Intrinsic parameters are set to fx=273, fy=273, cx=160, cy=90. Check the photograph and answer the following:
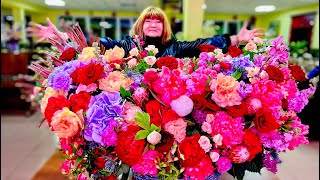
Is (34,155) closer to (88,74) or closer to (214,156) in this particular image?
(88,74)

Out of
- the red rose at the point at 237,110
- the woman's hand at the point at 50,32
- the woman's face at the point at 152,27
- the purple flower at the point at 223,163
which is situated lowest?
the purple flower at the point at 223,163

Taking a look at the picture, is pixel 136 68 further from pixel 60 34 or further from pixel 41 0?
pixel 41 0

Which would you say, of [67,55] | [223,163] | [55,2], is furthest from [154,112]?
[55,2]

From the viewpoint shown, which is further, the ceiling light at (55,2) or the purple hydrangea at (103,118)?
the ceiling light at (55,2)

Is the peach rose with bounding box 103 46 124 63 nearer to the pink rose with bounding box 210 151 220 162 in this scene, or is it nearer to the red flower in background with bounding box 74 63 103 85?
the red flower in background with bounding box 74 63 103 85

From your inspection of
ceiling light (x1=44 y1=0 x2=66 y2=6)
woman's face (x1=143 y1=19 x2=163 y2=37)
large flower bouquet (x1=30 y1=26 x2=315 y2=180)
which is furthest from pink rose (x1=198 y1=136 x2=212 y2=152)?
ceiling light (x1=44 y1=0 x2=66 y2=6)

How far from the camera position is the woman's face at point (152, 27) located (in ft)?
3.80

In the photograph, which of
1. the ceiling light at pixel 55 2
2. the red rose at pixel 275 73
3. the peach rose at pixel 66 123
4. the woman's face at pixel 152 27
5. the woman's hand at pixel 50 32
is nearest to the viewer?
the peach rose at pixel 66 123

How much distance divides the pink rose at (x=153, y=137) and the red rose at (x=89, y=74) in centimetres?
22

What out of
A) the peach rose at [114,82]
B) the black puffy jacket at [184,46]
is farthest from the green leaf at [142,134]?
the black puffy jacket at [184,46]

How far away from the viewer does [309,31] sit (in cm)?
716

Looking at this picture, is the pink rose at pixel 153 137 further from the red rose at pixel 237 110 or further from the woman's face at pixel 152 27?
the woman's face at pixel 152 27

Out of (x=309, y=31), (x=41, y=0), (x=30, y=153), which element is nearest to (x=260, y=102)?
(x=30, y=153)

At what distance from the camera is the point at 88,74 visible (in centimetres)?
76
